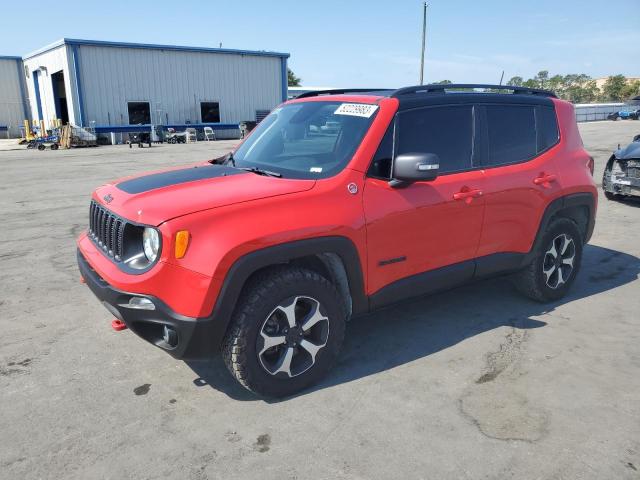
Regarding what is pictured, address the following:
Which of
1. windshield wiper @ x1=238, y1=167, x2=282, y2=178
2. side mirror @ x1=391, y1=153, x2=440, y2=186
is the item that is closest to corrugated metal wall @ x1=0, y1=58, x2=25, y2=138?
windshield wiper @ x1=238, y1=167, x2=282, y2=178

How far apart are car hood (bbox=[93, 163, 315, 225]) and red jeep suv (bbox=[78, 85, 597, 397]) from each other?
0.01 meters

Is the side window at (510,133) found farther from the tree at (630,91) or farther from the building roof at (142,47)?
the tree at (630,91)

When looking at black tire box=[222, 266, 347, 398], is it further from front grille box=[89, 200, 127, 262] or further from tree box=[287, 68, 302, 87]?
tree box=[287, 68, 302, 87]

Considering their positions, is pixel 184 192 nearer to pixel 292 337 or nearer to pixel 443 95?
pixel 292 337

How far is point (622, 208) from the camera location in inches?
367

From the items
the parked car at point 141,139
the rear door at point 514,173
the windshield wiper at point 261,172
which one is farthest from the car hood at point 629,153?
the parked car at point 141,139

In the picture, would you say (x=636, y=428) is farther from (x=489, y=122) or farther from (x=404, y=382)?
(x=489, y=122)

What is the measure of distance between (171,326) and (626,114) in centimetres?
6045

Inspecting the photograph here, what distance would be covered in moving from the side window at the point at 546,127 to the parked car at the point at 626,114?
5668 centimetres

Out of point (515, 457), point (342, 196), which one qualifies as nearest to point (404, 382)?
point (515, 457)

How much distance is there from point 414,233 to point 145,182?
6.26ft

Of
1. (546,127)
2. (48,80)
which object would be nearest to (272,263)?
(546,127)

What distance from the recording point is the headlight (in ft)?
9.39

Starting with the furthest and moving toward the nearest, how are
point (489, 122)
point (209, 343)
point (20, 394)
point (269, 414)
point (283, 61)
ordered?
1. point (283, 61)
2. point (489, 122)
3. point (20, 394)
4. point (269, 414)
5. point (209, 343)
